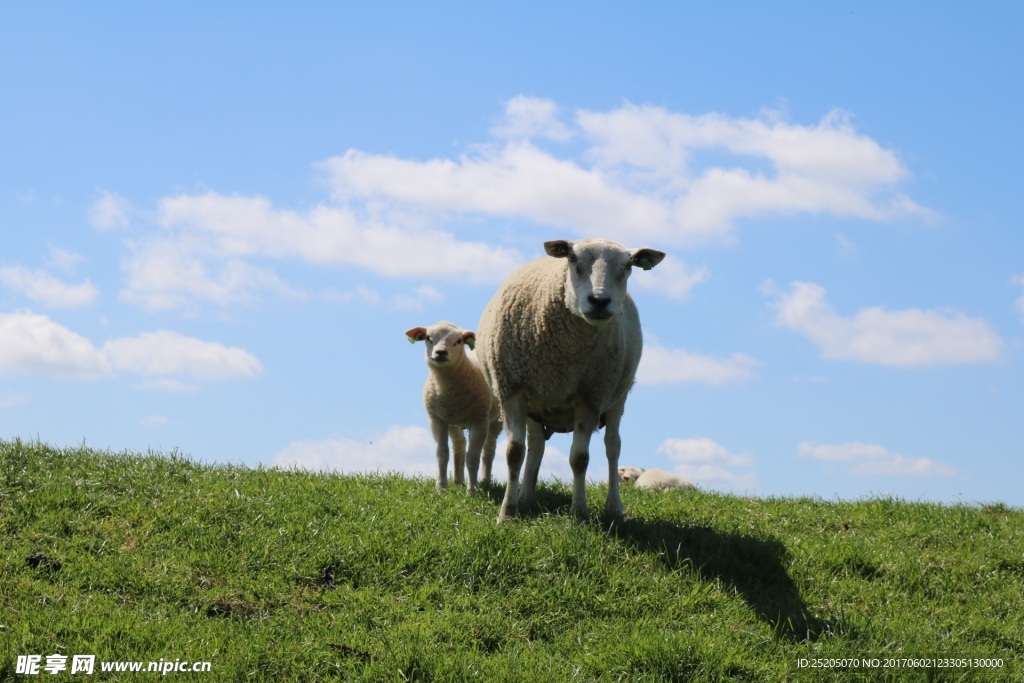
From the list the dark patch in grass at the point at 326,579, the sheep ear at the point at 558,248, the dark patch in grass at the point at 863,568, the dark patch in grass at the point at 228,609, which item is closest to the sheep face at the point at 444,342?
the sheep ear at the point at 558,248

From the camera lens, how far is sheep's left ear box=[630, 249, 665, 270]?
10.9m

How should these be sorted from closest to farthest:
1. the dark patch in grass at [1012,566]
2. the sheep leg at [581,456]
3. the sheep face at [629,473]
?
the sheep leg at [581,456] < the dark patch in grass at [1012,566] < the sheep face at [629,473]

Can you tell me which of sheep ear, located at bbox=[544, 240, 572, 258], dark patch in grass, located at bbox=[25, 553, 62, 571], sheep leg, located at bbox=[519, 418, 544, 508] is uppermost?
sheep ear, located at bbox=[544, 240, 572, 258]

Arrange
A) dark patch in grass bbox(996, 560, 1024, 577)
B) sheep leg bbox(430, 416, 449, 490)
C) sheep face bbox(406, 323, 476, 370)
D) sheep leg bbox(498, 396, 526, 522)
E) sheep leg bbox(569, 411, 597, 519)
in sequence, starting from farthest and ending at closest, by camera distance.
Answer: sheep leg bbox(430, 416, 449, 490), sheep face bbox(406, 323, 476, 370), dark patch in grass bbox(996, 560, 1024, 577), sheep leg bbox(569, 411, 597, 519), sheep leg bbox(498, 396, 526, 522)

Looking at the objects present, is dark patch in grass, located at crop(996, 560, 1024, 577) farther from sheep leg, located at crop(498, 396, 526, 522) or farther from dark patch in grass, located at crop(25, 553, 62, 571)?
dark patch in grass, located at crop(25, 553, 62, 571)

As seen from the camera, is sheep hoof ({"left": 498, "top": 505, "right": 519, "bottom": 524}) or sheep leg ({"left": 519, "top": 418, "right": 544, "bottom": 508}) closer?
sheep hoof ({"left": 498, "top": 505, "right": 519, "bottom": 524})

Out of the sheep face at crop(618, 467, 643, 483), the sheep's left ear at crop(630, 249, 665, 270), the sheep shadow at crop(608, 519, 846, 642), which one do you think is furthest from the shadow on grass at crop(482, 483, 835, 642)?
the sheep face at crop(618, 467, 643, 483)

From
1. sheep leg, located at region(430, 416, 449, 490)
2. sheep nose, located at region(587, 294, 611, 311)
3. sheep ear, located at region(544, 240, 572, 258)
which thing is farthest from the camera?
sheep leg, located at region(430, 416, 449, 490)

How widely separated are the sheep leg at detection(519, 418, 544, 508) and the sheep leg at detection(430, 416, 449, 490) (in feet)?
5.66

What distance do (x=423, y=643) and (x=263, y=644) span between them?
1314 millimetres

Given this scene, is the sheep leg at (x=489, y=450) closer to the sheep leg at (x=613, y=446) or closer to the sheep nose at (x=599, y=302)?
the sheep leg at (x=613, y=446)

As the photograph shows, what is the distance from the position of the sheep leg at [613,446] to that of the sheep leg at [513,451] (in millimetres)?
1108

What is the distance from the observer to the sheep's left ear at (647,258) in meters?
10.9

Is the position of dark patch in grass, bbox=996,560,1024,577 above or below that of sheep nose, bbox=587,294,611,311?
below
